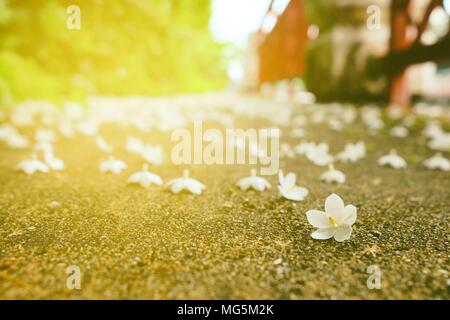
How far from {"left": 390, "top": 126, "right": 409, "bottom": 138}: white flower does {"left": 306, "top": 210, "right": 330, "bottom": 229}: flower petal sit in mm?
2360

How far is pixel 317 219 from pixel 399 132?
241 cm

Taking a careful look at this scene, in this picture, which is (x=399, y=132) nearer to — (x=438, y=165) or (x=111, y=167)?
(x=438, y=165)

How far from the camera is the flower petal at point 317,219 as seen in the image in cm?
113

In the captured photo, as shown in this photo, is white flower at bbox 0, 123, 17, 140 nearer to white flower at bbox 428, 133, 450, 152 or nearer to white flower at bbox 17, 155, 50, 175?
white flower at bbox 17, 155, 50, 175

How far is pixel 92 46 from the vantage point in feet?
9.46

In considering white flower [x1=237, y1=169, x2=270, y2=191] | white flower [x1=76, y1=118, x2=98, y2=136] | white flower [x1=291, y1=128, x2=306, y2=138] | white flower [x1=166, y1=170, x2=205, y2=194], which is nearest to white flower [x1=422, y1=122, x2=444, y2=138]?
white flower [x1=291, y1=128, x2=306, y2=138]

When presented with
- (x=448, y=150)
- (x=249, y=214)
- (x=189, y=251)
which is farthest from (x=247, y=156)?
(x=189, y=251)

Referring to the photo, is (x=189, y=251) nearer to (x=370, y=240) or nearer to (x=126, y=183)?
(x=370, y=240)

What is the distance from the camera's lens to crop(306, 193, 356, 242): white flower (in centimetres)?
110

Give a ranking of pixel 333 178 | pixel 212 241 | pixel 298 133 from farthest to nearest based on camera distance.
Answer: pixel 298 133 → pixel 333 178 → pixel 212 241

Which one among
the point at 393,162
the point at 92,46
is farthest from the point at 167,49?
the point at 393,162

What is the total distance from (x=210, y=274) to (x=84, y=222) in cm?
54

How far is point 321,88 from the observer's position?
18.0ft

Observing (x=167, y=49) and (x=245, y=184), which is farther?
(x=167, y=49)
